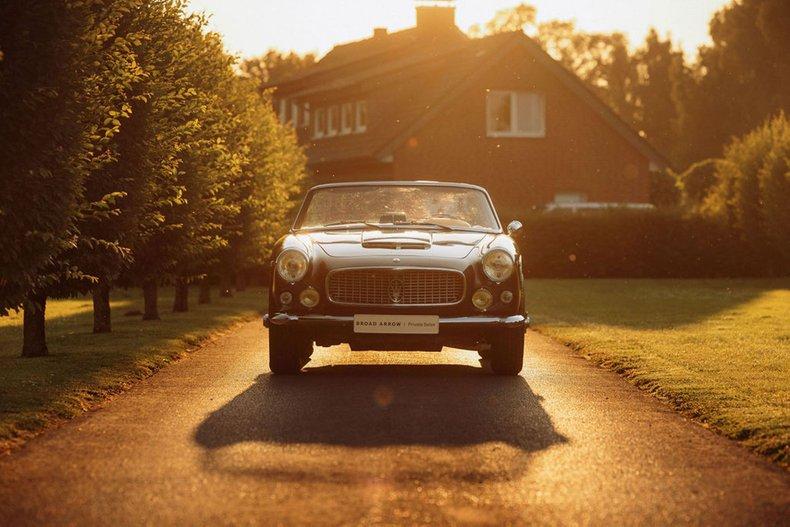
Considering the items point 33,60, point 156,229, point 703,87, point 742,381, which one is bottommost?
point 742,381

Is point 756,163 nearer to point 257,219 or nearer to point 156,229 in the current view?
point 257,219

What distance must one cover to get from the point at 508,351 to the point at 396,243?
1330 millimetres

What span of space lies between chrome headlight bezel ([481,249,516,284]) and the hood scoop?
1.78 feet

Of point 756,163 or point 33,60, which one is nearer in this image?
point 33,60

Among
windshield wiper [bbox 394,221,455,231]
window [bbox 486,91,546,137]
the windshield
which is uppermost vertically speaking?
window [bbox 486,91,546,137]

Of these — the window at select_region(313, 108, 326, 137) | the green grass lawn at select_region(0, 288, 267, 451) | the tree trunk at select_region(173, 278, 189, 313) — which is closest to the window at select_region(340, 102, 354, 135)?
the window at select_region(313, 108, 326, 137)

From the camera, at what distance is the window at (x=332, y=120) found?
1976 inches

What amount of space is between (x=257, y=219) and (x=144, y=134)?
35.5 ft

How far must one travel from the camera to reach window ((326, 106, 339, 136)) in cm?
5019

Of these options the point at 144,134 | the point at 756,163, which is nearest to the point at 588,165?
the point at 756,163

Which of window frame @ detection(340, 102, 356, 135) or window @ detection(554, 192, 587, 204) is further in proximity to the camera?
window frame @ detection(340, 102, 356, 135)

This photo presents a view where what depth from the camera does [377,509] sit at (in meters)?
5.92

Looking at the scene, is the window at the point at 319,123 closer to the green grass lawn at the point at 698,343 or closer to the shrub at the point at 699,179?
the shrub at the point at 699,179

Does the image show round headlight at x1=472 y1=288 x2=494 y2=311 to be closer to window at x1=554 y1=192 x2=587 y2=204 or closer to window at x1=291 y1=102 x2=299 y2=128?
window at x1=554 y1=192 x2=587 y2=204
